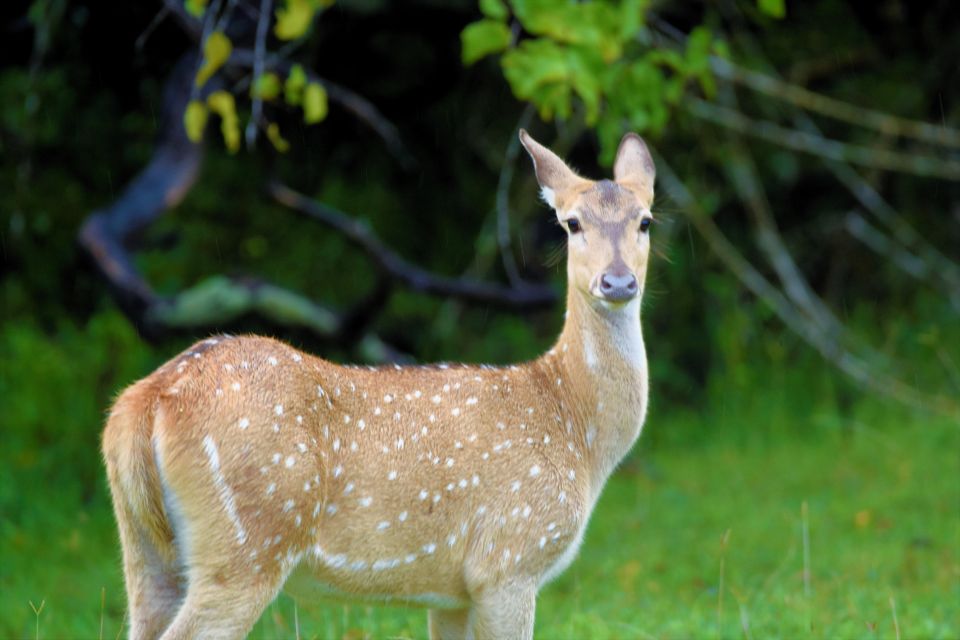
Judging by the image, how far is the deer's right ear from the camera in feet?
19.3


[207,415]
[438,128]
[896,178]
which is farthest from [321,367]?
[896,178]

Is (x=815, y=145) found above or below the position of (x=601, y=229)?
below

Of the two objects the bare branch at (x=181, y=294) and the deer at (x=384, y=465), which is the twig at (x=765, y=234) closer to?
the bare branch at (x=181, y=294)

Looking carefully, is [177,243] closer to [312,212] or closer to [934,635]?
[312,212]

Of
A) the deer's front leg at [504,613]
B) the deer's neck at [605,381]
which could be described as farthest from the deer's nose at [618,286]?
the deer's front leg at [504,613]

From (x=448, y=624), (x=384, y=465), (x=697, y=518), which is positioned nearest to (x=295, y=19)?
(x=384, y=465)

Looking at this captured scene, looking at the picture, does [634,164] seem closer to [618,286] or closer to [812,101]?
[618,286]

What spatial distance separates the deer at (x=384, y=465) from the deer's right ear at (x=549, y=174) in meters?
0.01

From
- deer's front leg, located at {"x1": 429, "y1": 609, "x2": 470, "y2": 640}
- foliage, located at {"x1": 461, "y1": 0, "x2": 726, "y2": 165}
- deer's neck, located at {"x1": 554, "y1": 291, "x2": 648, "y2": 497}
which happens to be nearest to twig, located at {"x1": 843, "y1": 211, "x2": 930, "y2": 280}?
foliage, located at {"x1": 461, "y1": 0, "x2": 726, "y2": 165}

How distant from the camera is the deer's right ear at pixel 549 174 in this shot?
5891mm

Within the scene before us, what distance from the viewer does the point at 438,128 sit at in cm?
1147

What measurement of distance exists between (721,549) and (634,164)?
2.85m

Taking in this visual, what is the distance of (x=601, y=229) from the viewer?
18.1 ft

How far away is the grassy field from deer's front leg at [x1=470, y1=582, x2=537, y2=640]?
78 cm
